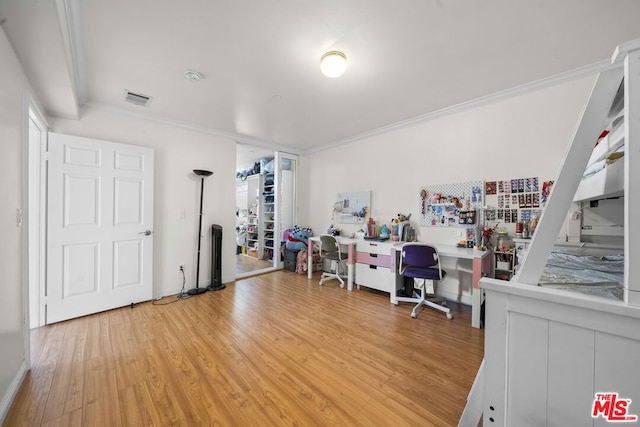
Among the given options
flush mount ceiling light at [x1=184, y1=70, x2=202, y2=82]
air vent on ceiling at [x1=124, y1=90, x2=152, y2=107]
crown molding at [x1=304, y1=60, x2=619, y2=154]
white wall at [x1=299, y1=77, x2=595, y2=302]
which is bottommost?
white wall at [x1=299, y1=77, x2=595, y2=302]

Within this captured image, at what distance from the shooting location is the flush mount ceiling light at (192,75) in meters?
2.29

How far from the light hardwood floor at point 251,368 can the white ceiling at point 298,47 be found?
2269mm

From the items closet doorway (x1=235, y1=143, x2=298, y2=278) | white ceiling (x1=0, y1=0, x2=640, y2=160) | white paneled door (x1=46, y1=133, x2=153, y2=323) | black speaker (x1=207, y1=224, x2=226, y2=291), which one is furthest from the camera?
closet doorway (x1=235, y1=143, x2=298, y2=278)

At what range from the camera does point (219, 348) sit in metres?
2.07

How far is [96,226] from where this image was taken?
→ 108 inches

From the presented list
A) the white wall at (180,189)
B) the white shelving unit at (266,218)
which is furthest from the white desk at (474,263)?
the white shelving unit at (266,218)

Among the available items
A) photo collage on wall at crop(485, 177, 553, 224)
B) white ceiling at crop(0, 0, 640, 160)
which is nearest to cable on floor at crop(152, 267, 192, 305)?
white ceiling at crop(0, 0, 640, 160)

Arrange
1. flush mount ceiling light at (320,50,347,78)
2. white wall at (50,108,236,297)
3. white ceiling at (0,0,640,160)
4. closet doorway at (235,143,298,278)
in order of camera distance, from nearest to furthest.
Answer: white ceiling at (0,0,640,160) < flush mount ceiling light at (320,50,347,78) < white wall at (50,108,236,297) < closet doorway at (235,143,298,278)

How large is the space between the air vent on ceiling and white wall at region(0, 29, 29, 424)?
37.2 inches

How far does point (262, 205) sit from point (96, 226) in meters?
3.46

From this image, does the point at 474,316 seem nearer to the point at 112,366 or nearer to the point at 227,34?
the point at 112,366

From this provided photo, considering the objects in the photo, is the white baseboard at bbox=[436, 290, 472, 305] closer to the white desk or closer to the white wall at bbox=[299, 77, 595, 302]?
the white wall at bbox=[299, 77, 595, 302]

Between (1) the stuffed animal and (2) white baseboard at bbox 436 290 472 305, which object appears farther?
(1) the stuffed animal

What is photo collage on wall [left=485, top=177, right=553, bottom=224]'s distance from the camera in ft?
8.37
